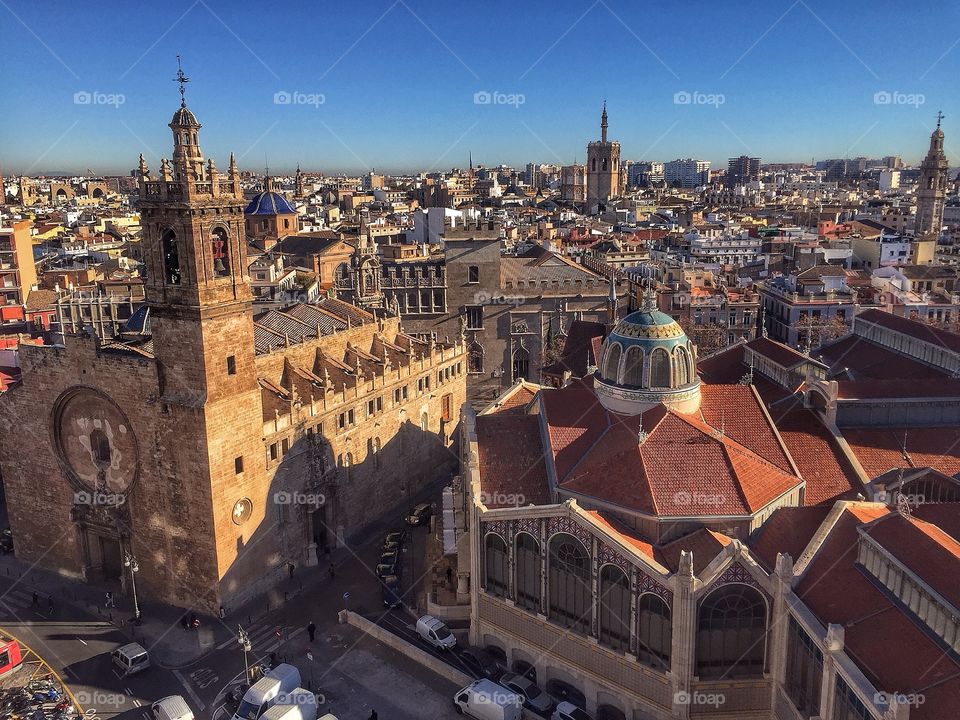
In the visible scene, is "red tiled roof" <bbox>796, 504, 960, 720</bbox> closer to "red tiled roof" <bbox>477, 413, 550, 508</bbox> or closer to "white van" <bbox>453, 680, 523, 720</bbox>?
"red tiled roof" <bbox>477, 413, 550, 508</bbox>

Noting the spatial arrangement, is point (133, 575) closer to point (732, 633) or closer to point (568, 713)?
point (568, 713)

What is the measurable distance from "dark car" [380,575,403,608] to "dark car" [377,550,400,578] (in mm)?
442

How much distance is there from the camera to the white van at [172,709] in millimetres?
34875

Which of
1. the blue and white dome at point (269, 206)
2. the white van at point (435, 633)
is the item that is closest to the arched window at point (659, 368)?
the white van at point (435, 633)

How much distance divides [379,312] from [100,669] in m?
38.6

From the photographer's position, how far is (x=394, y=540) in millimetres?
52656

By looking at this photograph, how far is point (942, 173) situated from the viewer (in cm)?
15050

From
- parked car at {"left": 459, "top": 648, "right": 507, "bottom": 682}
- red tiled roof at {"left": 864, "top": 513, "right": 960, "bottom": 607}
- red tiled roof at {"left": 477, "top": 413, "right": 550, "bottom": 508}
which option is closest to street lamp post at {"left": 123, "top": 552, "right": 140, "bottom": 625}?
parked car at {"left": 459, "top": 648, "right": 507, "bottom": 682}

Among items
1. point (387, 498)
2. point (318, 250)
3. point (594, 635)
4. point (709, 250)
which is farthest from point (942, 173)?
point (594, 635)

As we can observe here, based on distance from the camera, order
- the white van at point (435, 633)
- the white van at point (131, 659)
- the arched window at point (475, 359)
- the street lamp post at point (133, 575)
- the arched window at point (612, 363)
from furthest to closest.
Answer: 1. the arched window at point (475, 359)
2. the street lamp post at point (133, 575)
3. the arched window at point (612, 363)
4. the white van at point (435, 633)
5. the white van at point (131, 659)

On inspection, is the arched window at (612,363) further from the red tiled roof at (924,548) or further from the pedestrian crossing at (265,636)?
the pedestrian crossing at (265,636)

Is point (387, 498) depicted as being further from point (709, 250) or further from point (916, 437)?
point (709, 250)

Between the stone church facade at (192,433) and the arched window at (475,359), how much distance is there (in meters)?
24.3

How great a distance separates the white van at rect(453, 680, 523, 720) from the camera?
3450 centimetres
